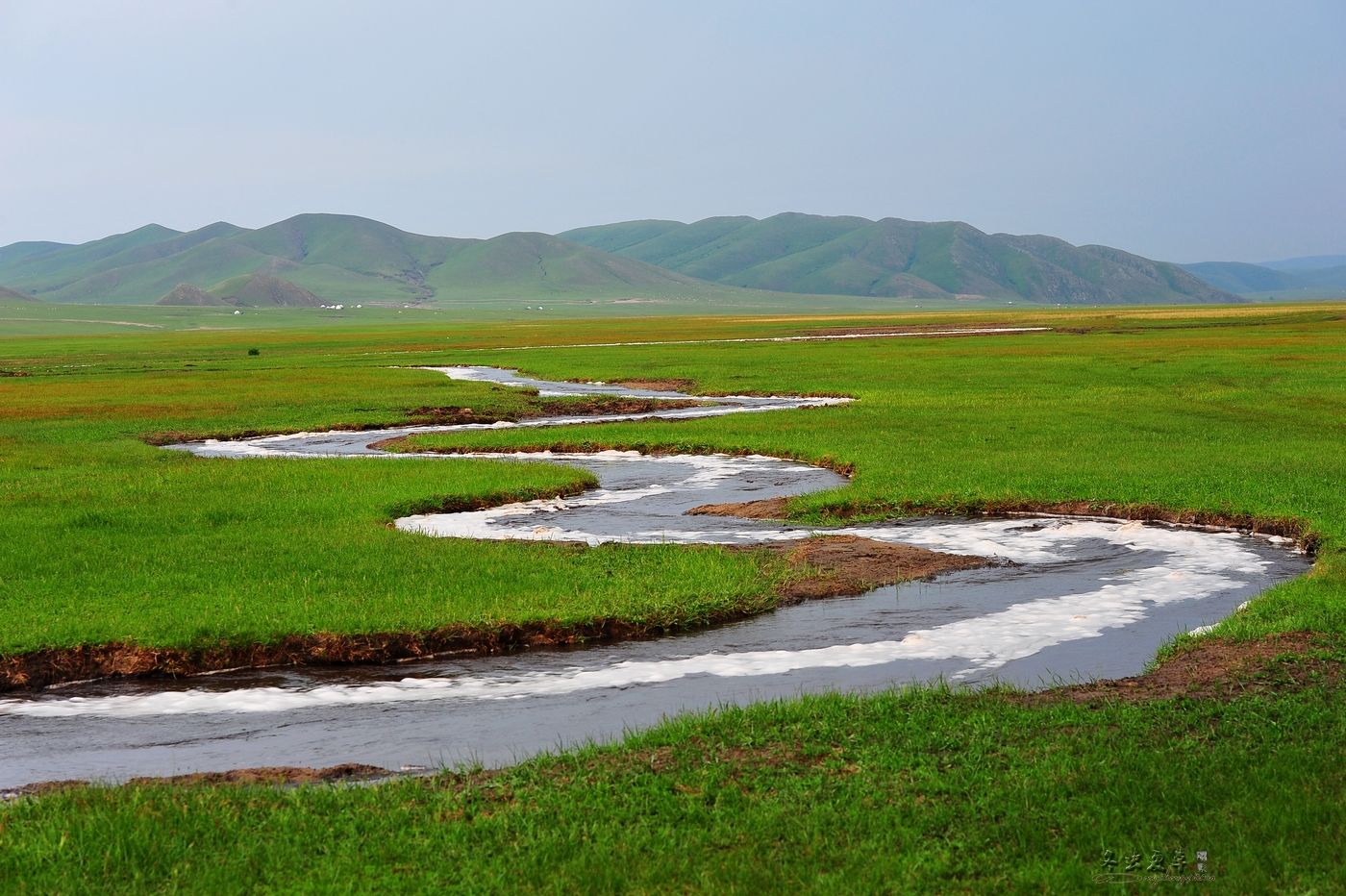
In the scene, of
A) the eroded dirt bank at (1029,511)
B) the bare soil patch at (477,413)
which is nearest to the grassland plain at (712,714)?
the eroded dirt bank at (1029,511)

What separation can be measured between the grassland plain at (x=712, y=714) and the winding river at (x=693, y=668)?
1177 mm

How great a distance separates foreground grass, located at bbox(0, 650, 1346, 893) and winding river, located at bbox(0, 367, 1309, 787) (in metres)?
1.99

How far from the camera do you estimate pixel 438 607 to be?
56.0 feet

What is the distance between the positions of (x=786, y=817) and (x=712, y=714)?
3105mm

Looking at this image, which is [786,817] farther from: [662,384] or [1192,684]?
[662,384]

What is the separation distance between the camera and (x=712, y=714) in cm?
1230

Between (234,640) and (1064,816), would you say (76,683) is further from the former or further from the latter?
(1064,816)

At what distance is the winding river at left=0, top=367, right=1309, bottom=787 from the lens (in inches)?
496

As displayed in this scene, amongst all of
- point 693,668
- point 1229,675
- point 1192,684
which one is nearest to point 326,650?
point 693,668

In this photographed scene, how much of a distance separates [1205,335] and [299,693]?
323 ft

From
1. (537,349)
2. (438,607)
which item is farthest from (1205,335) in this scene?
(438,607)

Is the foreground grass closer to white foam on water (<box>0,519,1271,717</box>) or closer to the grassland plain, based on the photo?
the grassland plain

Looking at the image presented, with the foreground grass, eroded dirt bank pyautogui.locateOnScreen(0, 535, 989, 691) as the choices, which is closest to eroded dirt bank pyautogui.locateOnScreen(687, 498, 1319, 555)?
eroded dirt bank pyautogui.locateOnScreen(0, 535, 989, 691)

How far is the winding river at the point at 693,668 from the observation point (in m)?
12.6
